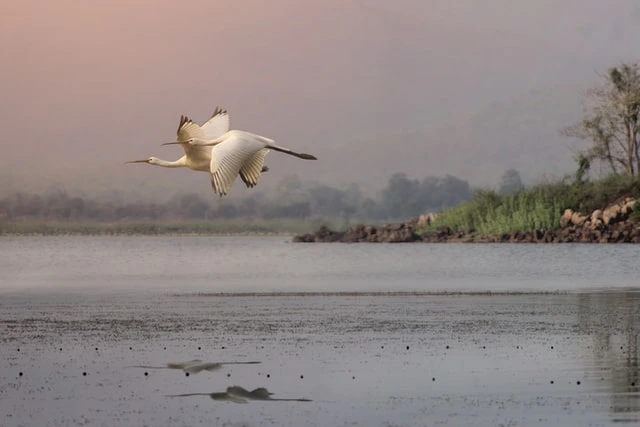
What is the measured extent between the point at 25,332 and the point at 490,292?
10.3 metres

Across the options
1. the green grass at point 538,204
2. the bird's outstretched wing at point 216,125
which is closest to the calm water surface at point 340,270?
the green grass at point 538,204

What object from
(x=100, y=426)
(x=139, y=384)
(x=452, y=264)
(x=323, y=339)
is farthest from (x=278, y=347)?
(x=452, y=264)

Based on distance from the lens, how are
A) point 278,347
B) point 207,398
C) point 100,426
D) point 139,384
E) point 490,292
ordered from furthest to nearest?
point 490,292
point 278,347
point 139,384
point 207,398
point 100,426

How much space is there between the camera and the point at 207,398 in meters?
10.8

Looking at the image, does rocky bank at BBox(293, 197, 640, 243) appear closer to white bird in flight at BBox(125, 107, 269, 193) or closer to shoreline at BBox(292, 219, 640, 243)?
shoreline at BBox(292, 219, 640, 243)

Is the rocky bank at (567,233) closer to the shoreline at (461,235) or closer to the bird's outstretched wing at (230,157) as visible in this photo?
the shoreline at (461,235)

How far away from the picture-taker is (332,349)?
556 inches

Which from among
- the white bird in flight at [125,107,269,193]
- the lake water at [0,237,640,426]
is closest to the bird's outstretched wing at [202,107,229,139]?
the white bird in flight at [125,107,269,193]

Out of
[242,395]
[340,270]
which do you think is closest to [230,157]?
[242,395]

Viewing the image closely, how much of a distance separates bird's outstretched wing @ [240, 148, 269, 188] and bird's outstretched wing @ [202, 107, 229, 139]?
4.96 feet

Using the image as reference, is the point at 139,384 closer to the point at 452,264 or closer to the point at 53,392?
the point at 53,392

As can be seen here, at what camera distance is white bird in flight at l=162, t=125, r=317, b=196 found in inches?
554

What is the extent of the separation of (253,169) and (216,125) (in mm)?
2056

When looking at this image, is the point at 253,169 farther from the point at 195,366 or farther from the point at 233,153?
the point at 195,366
